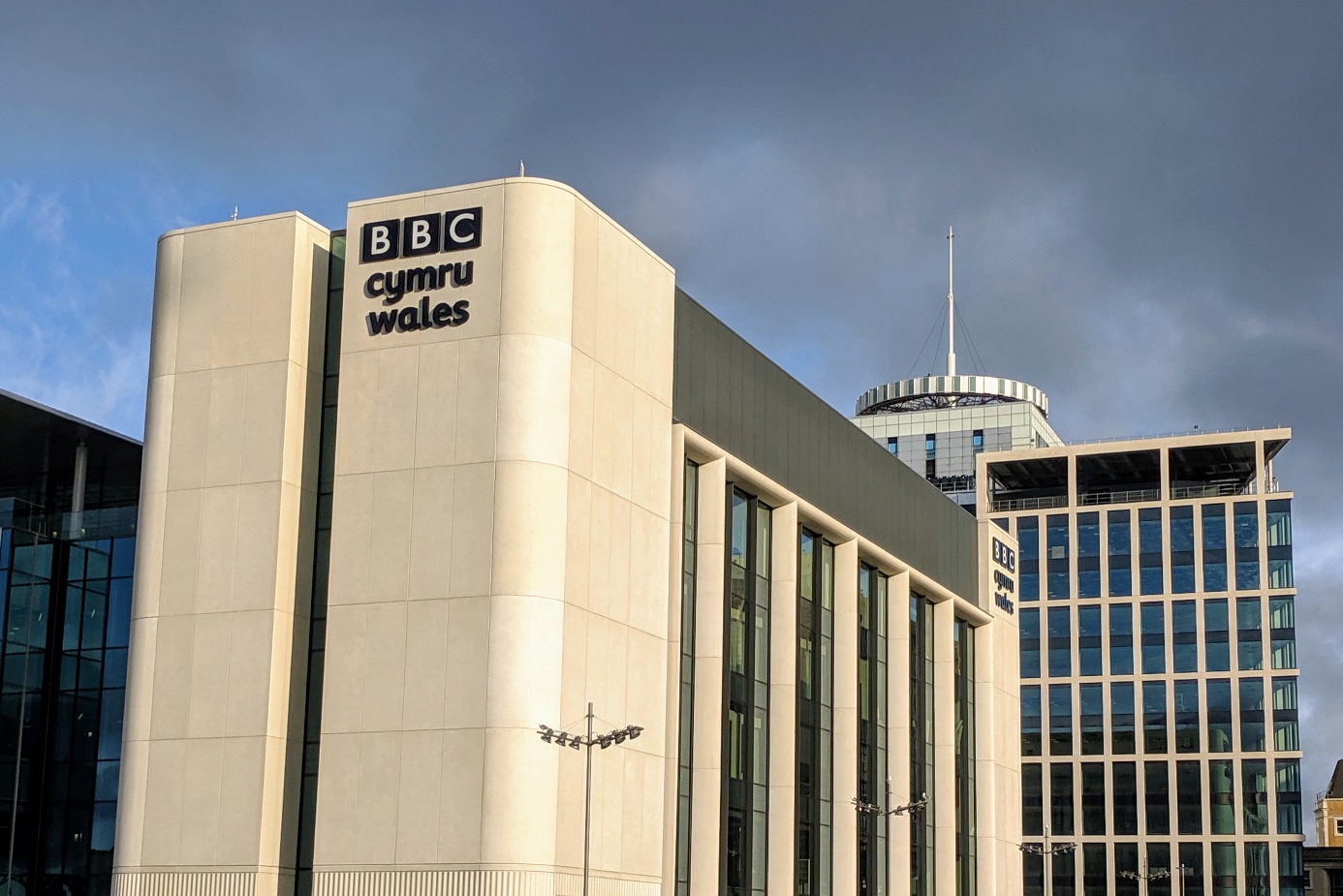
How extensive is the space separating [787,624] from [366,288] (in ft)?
72.0

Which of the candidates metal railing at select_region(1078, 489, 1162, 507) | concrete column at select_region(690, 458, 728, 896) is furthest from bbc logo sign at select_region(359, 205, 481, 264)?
metal railing at select_region(1078, 489, 1162, 507)

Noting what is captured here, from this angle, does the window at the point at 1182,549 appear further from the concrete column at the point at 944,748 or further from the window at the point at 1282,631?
the concrete column at the point at 944,748

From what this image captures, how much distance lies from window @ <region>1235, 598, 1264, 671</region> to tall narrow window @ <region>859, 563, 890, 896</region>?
87694 millimetres

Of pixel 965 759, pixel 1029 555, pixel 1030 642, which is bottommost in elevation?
pixel 965 759

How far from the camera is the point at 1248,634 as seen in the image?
6137 inches

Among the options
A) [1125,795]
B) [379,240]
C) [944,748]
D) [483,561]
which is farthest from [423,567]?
[1125,795]

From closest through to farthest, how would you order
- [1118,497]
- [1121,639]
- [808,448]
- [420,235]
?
1. [420,235]
2. [808,448]
3. [1121,639]
4. [1118,497]

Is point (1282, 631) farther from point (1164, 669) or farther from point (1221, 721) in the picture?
point (1164, 669)

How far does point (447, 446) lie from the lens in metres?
51.2

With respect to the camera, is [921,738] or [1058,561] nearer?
[921,738]

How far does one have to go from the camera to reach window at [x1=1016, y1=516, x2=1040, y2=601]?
6412 inches

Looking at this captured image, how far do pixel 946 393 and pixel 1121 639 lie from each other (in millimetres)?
39735

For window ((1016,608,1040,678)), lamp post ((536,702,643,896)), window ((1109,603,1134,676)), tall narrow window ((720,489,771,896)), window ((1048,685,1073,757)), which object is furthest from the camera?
window ((1016,608,1040,678))

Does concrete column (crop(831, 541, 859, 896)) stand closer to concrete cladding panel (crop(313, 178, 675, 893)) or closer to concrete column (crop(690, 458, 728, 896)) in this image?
concrete column (crop(690, 458, 728, 896))
